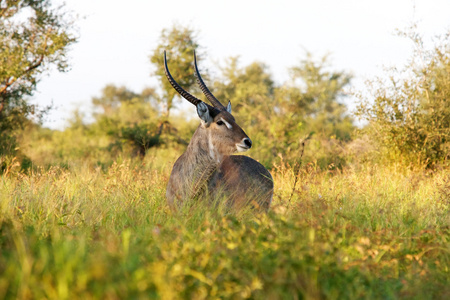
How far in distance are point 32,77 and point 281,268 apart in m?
11.5

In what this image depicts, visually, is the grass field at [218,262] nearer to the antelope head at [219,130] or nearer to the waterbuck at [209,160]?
the waterbuck at [209,160]

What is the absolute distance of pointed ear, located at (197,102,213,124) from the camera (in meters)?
5.45

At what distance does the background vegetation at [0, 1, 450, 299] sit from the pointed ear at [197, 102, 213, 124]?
1.06 metres

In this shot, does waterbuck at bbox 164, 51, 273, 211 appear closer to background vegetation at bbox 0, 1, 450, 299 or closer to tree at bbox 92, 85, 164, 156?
background vegetation at bbox 0, 1, 450, 299

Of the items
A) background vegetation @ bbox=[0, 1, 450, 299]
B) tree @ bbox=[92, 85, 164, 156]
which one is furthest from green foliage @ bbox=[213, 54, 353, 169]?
tree @ bbox=[92, 85, 164, 156]

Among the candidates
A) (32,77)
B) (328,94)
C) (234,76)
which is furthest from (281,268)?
(328,94)

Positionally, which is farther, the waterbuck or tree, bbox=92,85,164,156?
tree, bbox=92,85,164,156

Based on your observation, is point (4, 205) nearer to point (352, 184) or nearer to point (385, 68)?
point (352, 184)

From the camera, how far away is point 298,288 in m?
2.83

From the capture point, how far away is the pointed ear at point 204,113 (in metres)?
5.45

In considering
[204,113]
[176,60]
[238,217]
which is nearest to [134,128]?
[176,60]

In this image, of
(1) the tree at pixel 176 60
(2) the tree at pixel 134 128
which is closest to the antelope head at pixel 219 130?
(2) the tree at pixel 134 128

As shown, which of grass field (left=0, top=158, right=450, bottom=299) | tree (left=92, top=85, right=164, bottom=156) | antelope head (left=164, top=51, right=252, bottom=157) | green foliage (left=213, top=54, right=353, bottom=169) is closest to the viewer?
grass field (left=0, top=158, right=450, bottom=299)

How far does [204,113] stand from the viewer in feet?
18.1
